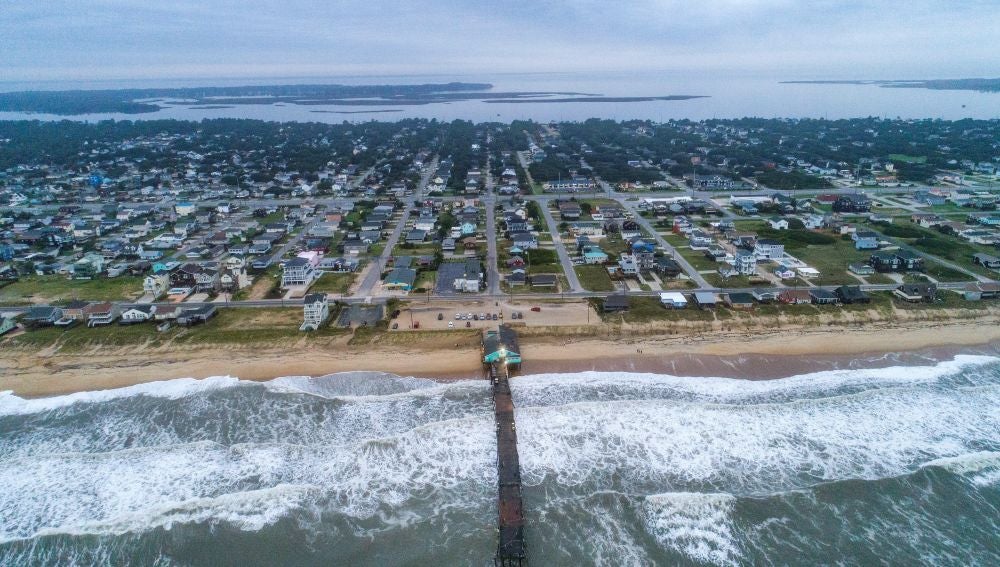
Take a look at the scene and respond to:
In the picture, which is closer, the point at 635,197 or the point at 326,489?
the point at 326,489

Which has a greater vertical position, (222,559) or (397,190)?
(397,190)

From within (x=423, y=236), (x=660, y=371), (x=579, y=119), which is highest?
(x=579, y=119)

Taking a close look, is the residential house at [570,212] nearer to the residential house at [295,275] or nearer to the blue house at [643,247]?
the blue house at [643,247]

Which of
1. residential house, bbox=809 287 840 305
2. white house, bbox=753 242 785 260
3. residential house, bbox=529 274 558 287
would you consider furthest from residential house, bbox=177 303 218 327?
white house, bbox=753 242 785 260

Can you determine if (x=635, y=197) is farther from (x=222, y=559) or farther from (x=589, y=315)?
(x=222, y=559)

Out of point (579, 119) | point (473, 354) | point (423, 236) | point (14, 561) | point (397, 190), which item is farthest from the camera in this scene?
point (579, 119)

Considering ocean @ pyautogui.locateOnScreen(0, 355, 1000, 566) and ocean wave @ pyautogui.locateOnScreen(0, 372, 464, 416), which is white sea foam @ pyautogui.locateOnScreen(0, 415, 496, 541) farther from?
ocean wave @ pyautogui.locateOnScreen(0, 372, 464, 416)

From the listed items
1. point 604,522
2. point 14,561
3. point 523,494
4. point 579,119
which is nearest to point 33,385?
point 14,561
